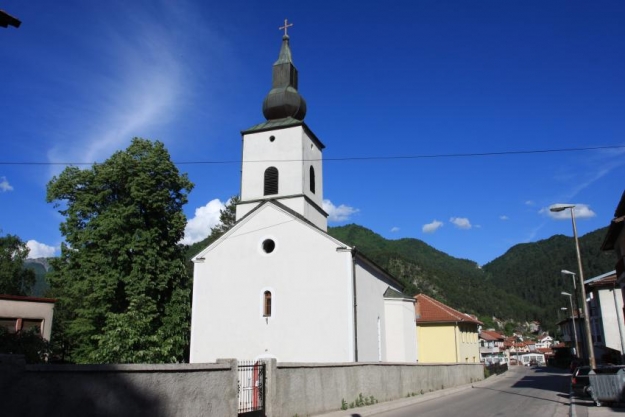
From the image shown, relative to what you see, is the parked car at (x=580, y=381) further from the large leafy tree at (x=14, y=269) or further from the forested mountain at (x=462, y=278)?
the forested mountain at (x=462, y=278)

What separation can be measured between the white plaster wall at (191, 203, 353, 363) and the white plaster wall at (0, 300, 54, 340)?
24.7 ft

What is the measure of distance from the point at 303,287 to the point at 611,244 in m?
17.5

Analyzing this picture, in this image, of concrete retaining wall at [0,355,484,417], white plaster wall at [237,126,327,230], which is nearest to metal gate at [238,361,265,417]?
concrete retaining wall at [0,355,484,417]

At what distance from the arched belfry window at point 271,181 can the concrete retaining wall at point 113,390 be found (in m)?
15.1

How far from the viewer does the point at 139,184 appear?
2608cm

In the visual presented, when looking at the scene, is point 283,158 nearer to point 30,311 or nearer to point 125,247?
point 125,247

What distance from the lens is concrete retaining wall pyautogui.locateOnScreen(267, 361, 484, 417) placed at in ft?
40.2

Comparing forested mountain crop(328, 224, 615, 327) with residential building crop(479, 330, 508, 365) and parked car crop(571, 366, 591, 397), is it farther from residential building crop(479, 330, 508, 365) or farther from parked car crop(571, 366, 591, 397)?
parked car crop(571, 366, 591, 397)

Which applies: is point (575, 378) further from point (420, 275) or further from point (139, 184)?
point (420, 275)

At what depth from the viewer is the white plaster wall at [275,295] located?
21250 mm

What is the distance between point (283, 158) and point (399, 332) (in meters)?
10.8

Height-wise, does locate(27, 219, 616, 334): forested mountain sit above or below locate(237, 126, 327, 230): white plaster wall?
above

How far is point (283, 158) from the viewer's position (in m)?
25.6

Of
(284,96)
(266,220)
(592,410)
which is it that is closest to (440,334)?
(266,220)
